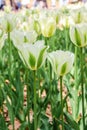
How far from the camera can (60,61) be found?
144 centimetres

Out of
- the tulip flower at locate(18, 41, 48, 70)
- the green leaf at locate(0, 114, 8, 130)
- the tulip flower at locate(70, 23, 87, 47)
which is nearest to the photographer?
the tulip flower at locate(18, 41, 48, 70)

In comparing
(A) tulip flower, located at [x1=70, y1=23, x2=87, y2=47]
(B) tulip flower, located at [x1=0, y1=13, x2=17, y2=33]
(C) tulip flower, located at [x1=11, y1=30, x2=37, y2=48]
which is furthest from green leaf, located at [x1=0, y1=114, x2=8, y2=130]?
(B) tulip flower, located at [x1=0, y1=13, x2=17, y2=33]

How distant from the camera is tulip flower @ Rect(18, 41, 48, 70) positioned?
138cm

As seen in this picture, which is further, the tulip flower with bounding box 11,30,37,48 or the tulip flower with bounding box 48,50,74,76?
the tulip flower with bounding box 11,30,37,48

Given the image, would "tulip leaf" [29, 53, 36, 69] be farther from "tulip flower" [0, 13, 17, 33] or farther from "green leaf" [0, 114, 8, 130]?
"tulip flower" [0, 13, 17, 33]

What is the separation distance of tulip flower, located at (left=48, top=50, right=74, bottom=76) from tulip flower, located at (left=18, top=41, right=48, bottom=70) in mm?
51

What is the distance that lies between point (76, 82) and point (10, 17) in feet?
2.00

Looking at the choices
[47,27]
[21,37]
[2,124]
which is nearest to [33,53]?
[21,37]

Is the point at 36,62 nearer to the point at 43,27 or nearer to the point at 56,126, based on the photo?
the point at 56,126

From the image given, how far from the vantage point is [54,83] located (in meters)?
2.31

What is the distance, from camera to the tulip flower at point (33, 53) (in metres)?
1.38

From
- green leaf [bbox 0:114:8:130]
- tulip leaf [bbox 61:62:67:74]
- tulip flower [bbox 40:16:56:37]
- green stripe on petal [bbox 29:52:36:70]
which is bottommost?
green leaf [bbox 0:114:8:130]

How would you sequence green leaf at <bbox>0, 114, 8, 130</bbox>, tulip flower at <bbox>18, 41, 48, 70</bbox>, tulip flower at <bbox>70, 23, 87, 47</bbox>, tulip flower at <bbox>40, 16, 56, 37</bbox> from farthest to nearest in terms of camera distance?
1. tulip flower at <bbox>40, 16, 56, 37</bbox>
2. green leaf at <bbox>0, 114, 8, 130</bbox>
3. tulip flower at <bbox>70, 23, 87, 47</bbox>
4. tulip flower at <bbox>18, 41, 48, 70</bbox>

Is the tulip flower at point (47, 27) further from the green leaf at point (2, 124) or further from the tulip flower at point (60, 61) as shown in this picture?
the tulip flower at point (60, 61)
